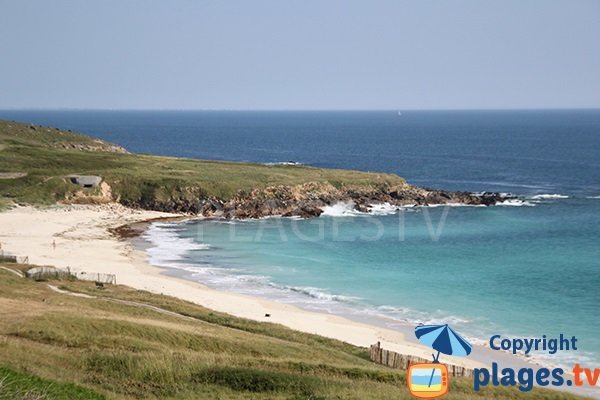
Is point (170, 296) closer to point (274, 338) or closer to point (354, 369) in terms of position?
point (274, 338)

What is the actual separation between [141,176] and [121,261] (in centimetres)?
3313

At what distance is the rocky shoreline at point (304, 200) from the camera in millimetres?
89812

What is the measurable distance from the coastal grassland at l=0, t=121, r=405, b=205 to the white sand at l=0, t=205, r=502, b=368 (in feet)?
11.8

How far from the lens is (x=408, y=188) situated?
105 m

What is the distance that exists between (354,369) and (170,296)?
2176cm

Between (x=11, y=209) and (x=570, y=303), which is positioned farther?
(x=11, y=209)

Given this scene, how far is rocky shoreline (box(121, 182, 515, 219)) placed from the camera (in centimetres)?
8981

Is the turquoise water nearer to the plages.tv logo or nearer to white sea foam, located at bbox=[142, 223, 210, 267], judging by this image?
white sea foam, located at bbox=[142, 223, 210, 267]

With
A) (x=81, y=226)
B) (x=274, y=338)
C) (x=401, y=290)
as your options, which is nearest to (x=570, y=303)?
(x=401, y=290)

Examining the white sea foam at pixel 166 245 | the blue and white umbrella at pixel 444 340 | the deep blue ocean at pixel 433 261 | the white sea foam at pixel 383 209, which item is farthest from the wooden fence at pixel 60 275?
the white sea foam at pixel 383 209

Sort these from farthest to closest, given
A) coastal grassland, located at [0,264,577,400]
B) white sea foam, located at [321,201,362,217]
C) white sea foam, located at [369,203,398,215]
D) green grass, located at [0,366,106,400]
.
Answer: white sea foam, located at [369,203,398,215], white sea foam, located at [321,201,362,217], coastal grassland, located at [0,264,577,400], green grass, located at [0,366,106,400]

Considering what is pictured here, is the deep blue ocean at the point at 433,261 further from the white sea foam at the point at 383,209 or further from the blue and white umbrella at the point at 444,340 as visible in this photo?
the blue and white umbrella at the point at 444,340

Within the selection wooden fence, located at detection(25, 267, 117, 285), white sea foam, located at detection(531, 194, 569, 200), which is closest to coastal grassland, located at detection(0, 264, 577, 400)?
wooden fence, located at detection(25, 267, 117, 285)

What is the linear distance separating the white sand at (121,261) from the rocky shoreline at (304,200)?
3183 mm
